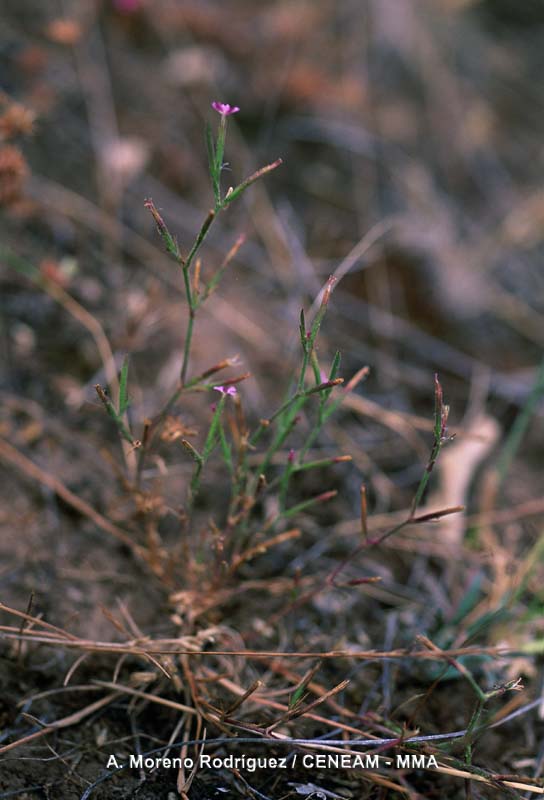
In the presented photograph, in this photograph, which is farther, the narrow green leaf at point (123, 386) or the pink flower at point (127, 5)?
the pink flower at point (127, 5)

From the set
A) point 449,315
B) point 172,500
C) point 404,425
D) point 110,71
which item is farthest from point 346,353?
point 110,71

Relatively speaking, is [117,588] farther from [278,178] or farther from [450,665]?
[278,178]

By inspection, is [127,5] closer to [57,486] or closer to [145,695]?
[57,486]

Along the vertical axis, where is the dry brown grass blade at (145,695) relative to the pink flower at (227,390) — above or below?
below

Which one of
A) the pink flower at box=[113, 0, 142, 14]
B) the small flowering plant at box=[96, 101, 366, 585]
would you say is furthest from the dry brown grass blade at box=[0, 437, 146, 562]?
the pink flower at box=[113, 0, 142, 14]

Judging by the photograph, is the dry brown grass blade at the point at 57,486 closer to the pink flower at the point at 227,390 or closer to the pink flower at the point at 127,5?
the pink flower at the point at 227,390

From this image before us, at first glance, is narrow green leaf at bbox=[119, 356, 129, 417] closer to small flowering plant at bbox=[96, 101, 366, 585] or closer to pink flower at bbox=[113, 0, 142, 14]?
small flowering plant at bbox=[96, 101, 366, 585]

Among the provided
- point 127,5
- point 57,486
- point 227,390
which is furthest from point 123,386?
point 127,5

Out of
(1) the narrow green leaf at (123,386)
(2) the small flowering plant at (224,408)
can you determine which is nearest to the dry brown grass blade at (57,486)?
(2) the small flowering plant at (224,408)

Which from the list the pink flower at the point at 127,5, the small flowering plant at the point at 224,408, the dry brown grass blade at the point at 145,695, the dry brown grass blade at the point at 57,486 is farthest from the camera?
the pink flower at the point at 127,5
